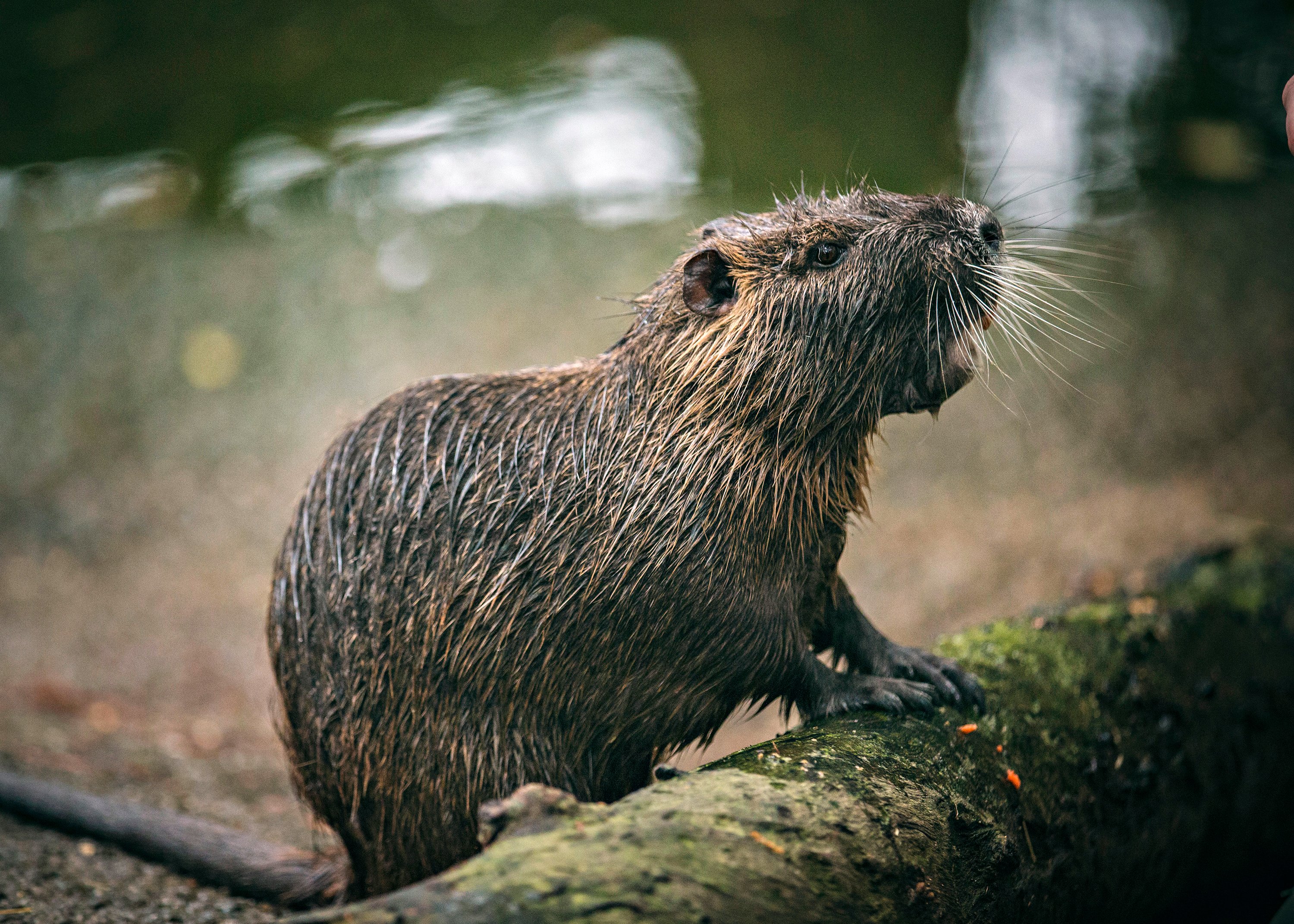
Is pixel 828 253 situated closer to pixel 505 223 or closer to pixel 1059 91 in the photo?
pixel 505 223

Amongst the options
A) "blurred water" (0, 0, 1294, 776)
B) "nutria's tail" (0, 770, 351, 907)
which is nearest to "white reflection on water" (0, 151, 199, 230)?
"blurred water" (0, 0, 1294, 776)

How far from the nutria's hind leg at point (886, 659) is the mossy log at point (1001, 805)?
8 cm

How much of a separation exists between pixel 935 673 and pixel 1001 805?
0.40 meters

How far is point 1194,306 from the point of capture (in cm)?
664

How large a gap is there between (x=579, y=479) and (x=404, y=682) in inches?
27.0

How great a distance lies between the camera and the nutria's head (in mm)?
2400

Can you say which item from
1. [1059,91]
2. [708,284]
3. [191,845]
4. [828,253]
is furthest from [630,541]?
[1059,91]

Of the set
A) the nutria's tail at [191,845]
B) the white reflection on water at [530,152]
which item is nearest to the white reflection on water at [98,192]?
the white reflection on water at [530,152]

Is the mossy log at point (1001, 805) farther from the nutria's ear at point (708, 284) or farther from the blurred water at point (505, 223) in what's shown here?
the blurred water at point (505, 223)

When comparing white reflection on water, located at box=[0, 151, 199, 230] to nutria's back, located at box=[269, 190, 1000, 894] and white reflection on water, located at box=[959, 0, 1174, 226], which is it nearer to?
white reflection on water, located at box=[959, 0, 1174, 226]

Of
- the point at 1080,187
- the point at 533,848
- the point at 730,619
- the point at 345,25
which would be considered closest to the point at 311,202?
the point at 345,25

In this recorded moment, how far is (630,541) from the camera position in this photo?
95.0 inches

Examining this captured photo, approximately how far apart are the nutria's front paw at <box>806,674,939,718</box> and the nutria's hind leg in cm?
13

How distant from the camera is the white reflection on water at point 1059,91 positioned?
6.93 m
